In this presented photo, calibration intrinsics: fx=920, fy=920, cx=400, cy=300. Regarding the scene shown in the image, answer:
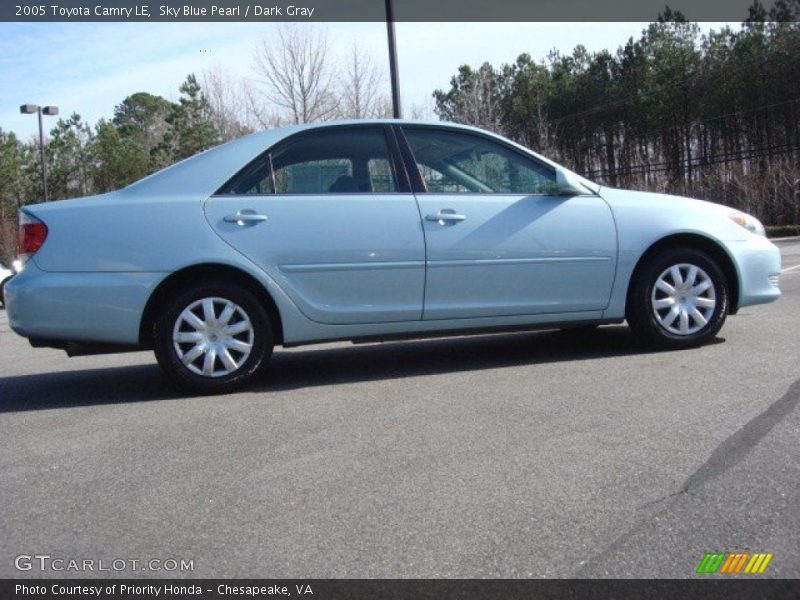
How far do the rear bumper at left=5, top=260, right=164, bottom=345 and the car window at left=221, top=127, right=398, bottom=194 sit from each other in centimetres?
83

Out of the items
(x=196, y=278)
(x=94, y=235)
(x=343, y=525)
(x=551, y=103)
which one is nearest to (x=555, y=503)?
(x=343, y=525)

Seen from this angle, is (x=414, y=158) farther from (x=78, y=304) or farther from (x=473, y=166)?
(x=78, y=304)

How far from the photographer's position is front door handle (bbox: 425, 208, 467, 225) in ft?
18.6

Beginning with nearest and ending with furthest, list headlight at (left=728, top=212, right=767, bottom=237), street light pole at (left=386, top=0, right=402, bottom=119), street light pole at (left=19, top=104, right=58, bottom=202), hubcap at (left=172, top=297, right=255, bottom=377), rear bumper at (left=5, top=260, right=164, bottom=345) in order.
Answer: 1. rear bumper at (left=5, top=260, right=164, bottom=345)
2. hubcap at (left=172, top=297, right=255, bottom=377)
3. headlight at (left=728, top=212, right=767, bottom=237)
4. street light pole at (left=386, top=0, right=402, bottom=119)
5. street light pole at (left=19, top=104, right=58, bottom=202)

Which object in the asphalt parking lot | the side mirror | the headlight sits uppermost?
the side mirror

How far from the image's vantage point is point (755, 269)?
6.23 m

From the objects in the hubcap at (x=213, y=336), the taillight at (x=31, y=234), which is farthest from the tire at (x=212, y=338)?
the taillight at (x=31, y=234)

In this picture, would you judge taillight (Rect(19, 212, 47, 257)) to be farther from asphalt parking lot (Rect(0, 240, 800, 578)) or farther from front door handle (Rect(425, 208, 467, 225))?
front door handle (Rect(425, 208, 467, 225))

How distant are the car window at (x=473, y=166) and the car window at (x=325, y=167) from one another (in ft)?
0.83

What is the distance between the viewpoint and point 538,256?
5.82m

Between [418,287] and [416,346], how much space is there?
158 centimetres

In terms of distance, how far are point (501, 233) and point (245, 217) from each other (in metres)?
1.58

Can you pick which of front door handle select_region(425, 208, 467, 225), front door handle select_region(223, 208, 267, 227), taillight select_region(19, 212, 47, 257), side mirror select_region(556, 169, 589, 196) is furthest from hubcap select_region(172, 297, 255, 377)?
side mirror select_region(556, 169, 589, 196)
